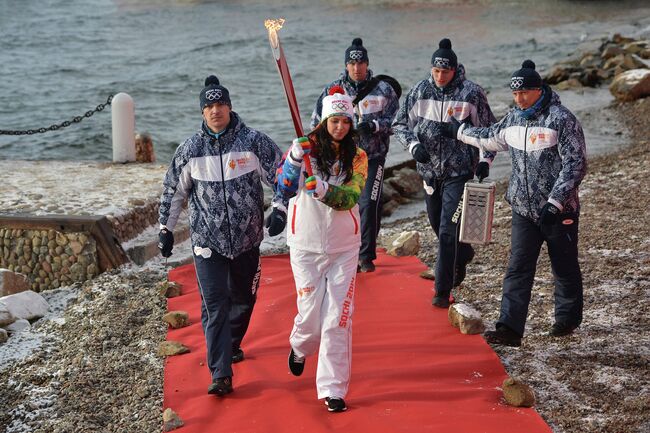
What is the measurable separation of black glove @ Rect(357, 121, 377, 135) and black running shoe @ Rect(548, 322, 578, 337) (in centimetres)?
234

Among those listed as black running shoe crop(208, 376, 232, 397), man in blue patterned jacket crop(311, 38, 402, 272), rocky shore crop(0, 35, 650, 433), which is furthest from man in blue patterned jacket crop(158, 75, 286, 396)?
man in blue patterned jacket crop(311, 38, 402, 272)

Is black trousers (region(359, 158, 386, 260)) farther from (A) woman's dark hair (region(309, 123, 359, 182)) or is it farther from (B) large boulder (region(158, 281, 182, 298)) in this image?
(A) woman's dark hair (region(309, 123, 359, 182))

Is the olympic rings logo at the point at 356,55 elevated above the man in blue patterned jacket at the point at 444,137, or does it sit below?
above

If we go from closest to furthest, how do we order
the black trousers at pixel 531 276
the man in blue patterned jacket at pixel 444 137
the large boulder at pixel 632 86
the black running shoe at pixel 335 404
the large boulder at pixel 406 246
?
the black running shoe at pixel 335 404
the black trousers at pixel 531 276
the man in blue patterned jacket at pixel 444 137
the large boulder at pixel 406 246
the large boulder at pixel 632 86

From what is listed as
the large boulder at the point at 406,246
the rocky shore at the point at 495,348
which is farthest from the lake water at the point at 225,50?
the rocky shore at the point at 495,348

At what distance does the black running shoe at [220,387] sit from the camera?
643 centimetres

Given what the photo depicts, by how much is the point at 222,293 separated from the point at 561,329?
246 centimetres

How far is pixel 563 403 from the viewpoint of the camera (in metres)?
6.23

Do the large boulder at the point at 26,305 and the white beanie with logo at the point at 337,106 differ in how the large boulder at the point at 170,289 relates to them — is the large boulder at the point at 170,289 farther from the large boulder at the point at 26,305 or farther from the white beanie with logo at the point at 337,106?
the white beanie with logo at the point at 337,106

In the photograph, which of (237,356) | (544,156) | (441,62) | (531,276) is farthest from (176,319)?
(544,156)

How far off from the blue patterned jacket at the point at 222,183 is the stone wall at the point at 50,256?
3.05 meters

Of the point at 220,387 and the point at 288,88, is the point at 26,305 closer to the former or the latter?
the point at 220,387

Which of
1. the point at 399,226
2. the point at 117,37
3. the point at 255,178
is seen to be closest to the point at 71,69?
the point at 117,37

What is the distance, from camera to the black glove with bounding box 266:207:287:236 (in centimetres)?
610
